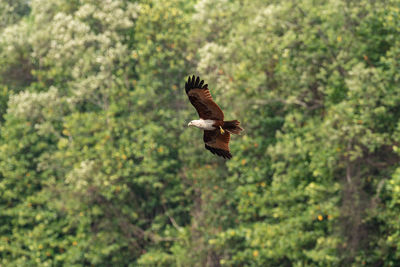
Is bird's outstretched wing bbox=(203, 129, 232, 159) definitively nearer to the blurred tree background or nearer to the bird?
the bird

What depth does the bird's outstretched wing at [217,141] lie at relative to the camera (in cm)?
1014

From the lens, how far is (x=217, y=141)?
10.3 meters

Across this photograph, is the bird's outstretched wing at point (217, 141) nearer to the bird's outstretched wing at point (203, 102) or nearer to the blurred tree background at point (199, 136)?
the bird's outstretched wing at point (203, 102)

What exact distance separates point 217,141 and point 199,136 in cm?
1661

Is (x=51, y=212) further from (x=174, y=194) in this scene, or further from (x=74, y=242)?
(x=174, y=194)

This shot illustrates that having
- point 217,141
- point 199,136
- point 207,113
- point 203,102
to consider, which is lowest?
point 217,141

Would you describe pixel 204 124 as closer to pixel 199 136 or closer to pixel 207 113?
pixel 207 113

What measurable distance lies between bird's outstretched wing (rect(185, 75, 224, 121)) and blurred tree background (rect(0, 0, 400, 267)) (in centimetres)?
957

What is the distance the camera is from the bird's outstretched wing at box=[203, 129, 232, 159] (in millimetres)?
10141

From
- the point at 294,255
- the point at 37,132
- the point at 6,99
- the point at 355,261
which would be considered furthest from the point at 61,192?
the point at 355,261

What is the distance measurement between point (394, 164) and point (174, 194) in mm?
10647

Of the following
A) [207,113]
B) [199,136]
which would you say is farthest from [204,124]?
[199,136]

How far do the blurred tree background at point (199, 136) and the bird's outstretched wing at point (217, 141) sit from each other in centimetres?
877

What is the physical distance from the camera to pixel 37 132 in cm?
3111
